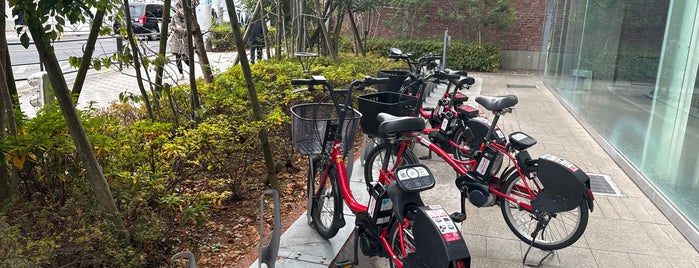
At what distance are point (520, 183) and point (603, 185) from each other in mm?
2099

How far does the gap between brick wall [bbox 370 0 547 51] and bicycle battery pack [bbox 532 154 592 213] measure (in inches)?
544

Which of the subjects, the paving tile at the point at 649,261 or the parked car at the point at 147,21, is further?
the parked car at the point at 147,21

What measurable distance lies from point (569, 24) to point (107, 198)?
10.3 meters

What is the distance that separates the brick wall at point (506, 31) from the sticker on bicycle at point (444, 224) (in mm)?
14744

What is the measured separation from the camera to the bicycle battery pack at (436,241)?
2.30 metres

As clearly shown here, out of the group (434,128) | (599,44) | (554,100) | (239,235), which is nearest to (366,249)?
(239,235)

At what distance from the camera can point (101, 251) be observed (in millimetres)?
2621

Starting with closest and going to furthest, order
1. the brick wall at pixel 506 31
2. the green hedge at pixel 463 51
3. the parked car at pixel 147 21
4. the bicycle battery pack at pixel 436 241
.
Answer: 1. the bicycle battery pack at pixel 436 241
2. the parked car at pixel 147 21
3. the green hedge at pixel 463 51
4. the brick wall at pixel 506 31

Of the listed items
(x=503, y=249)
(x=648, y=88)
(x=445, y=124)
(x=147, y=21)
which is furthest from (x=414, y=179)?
(x=147, y=21)

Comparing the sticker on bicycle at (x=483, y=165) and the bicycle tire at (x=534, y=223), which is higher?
the sticker on bicycle at (x=483, y=165)

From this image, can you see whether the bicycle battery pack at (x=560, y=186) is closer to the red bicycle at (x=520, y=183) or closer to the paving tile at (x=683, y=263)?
the red bicycle at (x=520, y=183)

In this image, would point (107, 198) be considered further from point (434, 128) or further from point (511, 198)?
point (434, 128)

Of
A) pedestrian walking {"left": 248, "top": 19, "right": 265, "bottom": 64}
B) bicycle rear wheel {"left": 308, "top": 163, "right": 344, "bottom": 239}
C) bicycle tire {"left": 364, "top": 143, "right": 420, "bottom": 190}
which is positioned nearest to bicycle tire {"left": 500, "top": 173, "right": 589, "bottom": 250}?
bicycle tire {"left": 364, "top": 143, "right": 420, "bottom": 190}

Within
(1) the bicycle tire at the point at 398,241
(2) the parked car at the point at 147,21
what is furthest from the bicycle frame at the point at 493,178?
(2) the parked car at the point at 147,21
